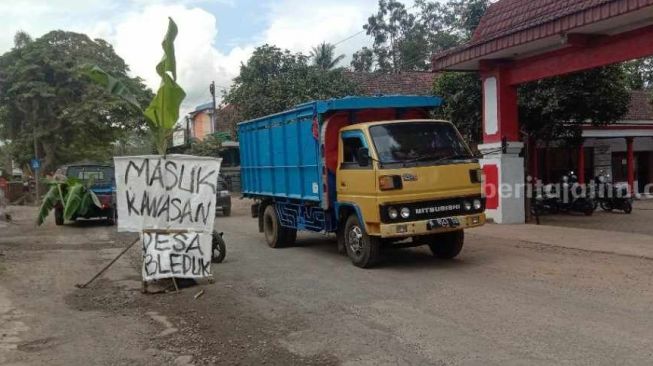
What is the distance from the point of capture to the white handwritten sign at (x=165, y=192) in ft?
27.9

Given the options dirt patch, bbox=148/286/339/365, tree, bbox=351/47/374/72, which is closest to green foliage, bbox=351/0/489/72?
tree, bbox=351/47/374/72

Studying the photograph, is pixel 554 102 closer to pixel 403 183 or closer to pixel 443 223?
pixel 443 223

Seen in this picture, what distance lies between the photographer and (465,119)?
18.7 metres

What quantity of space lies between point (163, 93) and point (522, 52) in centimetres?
881

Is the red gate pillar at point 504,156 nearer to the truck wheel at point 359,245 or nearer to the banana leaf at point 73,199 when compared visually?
the truck wheel at point 359,245

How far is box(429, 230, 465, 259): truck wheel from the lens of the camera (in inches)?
404

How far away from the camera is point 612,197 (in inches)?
779

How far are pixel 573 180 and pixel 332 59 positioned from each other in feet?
58.4

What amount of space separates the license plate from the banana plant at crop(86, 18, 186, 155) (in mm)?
3942

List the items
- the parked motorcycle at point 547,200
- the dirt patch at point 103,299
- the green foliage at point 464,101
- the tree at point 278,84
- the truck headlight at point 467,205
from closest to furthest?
1. the dirt patch at point 103,299
2. the truck headlight at point 467,205
3. the green foliage at point 464,101
4. the parked motorcycle at point 547,200
5. the tree at point 278,84

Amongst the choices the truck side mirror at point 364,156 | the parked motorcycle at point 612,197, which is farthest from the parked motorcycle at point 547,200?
the truck side mirror at point 364,156

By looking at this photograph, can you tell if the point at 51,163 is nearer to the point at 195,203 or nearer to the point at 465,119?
the point at 465,119

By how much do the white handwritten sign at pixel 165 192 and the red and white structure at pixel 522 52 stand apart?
7335 millimetres

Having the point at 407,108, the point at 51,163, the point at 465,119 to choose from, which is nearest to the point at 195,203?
the point at 407,108
